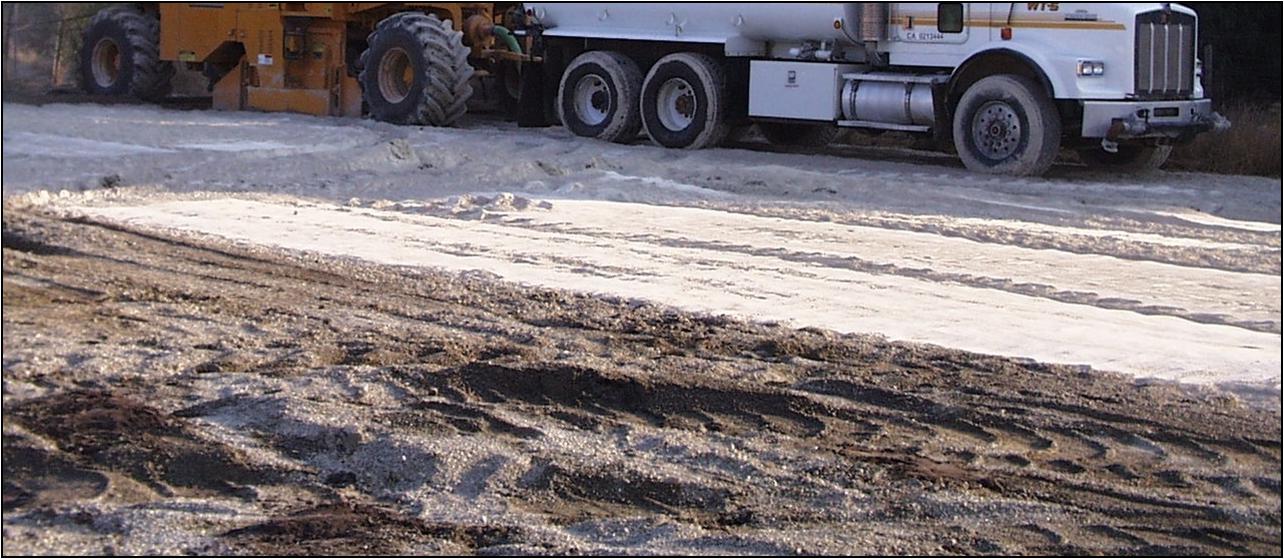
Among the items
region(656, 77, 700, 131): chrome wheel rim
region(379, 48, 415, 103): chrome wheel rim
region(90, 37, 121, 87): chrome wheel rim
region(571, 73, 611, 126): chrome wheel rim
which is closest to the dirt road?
region(656, 77, 700, 131): chrome wheel rim

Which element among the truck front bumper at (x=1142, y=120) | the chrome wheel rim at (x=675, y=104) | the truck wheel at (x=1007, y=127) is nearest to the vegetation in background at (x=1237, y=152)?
the truck front bumper at (x=1142, y=120)

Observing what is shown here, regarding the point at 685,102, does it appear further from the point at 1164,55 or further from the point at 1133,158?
the point at 1164,55

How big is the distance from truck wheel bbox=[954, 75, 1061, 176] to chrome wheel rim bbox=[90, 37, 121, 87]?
48.4 ft

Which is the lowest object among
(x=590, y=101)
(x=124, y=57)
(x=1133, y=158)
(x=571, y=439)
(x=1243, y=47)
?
(x=571, y=439)

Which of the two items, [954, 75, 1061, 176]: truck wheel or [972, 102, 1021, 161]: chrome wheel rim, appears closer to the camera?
[954, 75, 1061, 176]: truck wheel

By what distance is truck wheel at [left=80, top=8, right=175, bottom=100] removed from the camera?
25.5 m

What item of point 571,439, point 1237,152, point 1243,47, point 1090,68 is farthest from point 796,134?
point 571,439

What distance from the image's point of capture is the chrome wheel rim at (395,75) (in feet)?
70.1

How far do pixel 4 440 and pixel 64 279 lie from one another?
3.41 m

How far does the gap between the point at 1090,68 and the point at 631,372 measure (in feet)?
31.7

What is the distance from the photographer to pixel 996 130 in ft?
54.5

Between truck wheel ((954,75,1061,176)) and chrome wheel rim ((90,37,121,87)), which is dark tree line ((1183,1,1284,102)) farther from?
chrome wheel rim ((90,37,121,87))

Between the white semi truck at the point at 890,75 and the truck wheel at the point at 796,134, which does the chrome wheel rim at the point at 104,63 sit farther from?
the truck wheel at the point at 796,134

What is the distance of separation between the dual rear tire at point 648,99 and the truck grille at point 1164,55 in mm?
4716
